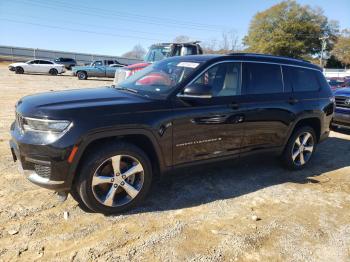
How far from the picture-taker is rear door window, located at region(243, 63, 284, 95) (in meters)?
4.56

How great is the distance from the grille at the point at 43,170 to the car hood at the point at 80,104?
0.53 metres

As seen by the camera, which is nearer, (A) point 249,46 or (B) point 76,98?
(B) point 76,98

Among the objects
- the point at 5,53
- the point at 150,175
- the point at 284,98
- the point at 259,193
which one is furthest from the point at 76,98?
the point at 5,53

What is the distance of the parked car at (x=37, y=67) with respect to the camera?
28.0 m

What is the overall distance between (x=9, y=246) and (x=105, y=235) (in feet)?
2.94

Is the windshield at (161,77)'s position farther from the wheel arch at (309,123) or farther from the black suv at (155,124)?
the wheel arch at (309,123)

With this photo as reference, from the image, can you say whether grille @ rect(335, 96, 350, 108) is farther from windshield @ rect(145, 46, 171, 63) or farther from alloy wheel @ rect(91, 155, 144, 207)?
alloy wheel @ rect(91, 155, 144, 207)

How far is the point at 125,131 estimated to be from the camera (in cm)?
348

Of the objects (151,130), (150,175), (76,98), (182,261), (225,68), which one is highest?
(225,68)

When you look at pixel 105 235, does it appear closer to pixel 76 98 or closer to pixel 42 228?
pixel 42 228

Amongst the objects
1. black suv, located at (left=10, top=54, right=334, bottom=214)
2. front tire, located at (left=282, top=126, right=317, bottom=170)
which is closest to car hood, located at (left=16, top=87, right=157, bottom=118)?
black suv, located at (left=10, top=54, right=334, bottom=214)

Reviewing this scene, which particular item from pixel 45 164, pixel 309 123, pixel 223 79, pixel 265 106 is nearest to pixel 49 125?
pixel 45 164

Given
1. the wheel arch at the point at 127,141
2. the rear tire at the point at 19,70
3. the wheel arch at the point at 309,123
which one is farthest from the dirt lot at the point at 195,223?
the rear tire at the point at 19,70

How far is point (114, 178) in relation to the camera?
11.8ft
